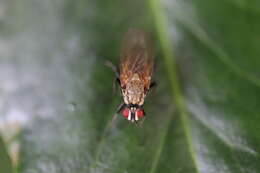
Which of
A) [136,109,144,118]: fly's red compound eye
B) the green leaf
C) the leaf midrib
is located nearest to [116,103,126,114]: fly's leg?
[136,109,144,118]: fly's red compound eye

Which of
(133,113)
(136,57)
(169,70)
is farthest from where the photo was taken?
(136,57)

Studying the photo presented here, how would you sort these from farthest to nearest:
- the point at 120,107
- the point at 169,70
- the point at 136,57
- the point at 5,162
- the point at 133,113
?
the point at 136,57 → the point at 169,70 → the point at 120,107 → the point at 133,113 → the point at 5,162

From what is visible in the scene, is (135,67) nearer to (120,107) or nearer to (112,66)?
(112,66)

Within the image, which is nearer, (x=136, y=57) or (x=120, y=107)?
(x=120, y=107)

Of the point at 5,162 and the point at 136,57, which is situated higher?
the point at 136,57

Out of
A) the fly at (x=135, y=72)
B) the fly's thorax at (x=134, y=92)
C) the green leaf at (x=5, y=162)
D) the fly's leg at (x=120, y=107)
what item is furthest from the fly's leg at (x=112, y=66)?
the green leaf at (x=5, y=162)

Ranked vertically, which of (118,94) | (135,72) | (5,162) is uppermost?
(135,72)

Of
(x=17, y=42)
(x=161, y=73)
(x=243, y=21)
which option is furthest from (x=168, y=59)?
(x=17, y=42)

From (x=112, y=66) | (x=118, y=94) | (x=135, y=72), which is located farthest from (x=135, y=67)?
(x=118, y=94)

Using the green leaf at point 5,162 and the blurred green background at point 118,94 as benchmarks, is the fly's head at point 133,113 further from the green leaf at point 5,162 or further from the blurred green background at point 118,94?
the green leaf at point 5,162
